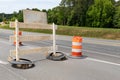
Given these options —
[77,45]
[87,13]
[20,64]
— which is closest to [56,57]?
[77,45]

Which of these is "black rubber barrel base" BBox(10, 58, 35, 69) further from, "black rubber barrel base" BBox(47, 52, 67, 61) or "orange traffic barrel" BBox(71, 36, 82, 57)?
"orange traffic barrel" BBox(71, 36, 82, 57)

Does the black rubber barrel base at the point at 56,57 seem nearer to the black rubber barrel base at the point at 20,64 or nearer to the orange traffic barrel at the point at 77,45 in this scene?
the orange traffic barrel at the point at 77,45

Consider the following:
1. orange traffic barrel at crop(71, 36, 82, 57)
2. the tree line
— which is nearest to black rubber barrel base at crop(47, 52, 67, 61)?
orange traffic barrel at crop(71, 36, 82, 57)

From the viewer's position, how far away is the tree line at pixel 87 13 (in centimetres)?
7369

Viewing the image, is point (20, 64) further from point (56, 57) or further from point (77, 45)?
point (77, 45)

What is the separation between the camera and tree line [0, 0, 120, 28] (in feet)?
242

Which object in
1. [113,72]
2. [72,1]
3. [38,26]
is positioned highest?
[72,1]

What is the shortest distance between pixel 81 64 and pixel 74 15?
243ft

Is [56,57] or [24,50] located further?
[56,57]

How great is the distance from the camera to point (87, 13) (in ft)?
266

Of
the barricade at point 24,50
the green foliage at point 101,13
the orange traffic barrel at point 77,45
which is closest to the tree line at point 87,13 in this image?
the green foliage at point 101,13

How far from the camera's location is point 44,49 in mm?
10359

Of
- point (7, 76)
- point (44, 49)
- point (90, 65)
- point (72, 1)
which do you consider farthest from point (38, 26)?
point (72, 1)

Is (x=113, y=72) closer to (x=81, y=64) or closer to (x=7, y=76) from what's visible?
(x=81, y=64)
